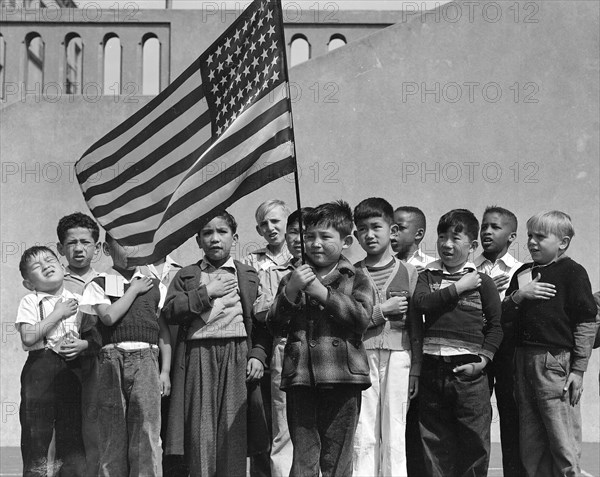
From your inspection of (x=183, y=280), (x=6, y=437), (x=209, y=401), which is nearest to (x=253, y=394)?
(x=209, y=401)

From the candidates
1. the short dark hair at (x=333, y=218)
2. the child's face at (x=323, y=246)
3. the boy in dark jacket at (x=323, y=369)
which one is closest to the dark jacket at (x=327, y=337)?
the boy in dark jacket at (x=323, y=369)

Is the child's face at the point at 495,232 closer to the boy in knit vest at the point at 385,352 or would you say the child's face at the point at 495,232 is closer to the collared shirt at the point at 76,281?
the boy in knit vest at the point at 385,352

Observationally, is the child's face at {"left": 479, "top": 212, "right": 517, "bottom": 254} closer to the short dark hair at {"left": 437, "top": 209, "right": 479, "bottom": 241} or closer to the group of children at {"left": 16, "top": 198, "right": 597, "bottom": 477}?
the group of children at {"left": 16, "top": 198, "right": 597, "bottom": 477}

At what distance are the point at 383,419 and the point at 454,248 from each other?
108cm

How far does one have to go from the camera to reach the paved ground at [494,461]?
7.83m

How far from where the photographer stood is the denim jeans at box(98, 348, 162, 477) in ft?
Result: 21.0

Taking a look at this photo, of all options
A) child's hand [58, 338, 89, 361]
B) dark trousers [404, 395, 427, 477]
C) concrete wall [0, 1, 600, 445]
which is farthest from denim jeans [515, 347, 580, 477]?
concrete wall [0, 1, 600, 445]

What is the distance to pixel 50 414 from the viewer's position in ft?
22.1

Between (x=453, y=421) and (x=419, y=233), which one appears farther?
(x=419, y=233)

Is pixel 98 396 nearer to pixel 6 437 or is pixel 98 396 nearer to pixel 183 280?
pixel 183 280

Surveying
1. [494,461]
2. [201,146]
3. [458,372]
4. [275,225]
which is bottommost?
[494,461]

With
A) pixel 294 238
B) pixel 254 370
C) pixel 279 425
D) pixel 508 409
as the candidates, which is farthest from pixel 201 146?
pixel 508 409

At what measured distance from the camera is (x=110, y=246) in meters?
6.88

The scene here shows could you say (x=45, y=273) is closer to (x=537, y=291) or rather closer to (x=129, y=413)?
(x=129, y=413)
